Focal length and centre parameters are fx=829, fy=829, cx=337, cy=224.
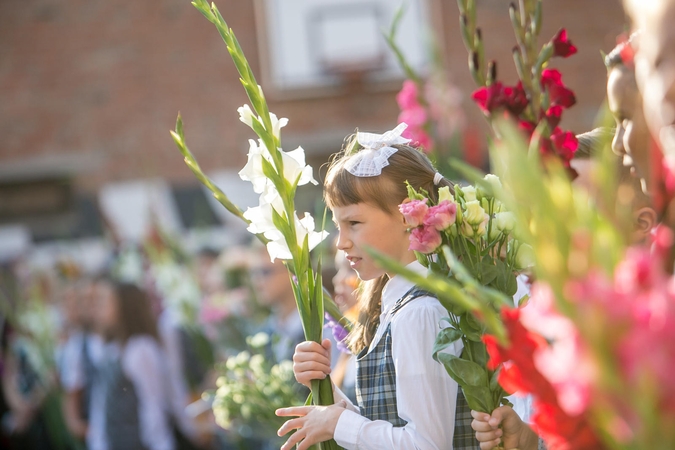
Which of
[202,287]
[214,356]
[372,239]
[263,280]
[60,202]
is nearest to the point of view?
[372,239]

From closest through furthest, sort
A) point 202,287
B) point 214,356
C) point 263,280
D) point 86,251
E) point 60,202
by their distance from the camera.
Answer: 1. point 263,280
2. point 214,356
3. point 202,287
4. point 86,251
5. point 60,202

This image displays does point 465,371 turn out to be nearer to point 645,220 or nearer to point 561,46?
point 645,220

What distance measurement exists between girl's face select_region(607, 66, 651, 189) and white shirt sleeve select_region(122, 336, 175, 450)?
314 centimetres

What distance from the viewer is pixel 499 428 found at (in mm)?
1150

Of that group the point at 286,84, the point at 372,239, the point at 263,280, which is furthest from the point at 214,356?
the point at 286,84

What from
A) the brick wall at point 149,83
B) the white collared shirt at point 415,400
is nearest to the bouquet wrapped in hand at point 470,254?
the white collared shirt at point 415,400

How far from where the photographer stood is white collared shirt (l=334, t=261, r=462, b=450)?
125 cm

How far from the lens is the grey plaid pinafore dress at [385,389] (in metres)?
1.32

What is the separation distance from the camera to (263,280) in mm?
3254

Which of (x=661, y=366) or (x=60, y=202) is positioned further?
(x=60, y=202)

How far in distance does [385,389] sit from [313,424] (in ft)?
0.59

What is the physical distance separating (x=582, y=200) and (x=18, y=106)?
336 inches

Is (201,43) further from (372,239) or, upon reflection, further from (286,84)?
(372,239)

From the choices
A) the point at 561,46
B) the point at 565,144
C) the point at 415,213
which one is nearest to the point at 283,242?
the point at 415,213
